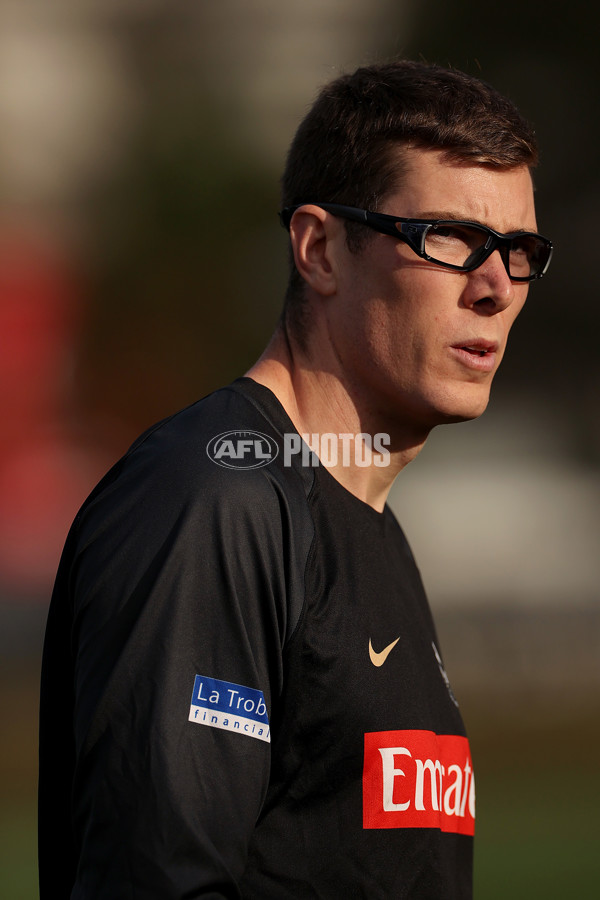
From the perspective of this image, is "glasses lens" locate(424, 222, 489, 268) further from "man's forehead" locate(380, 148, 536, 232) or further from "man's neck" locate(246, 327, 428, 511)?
"man's neck" locate(246, 327, 428, 511)

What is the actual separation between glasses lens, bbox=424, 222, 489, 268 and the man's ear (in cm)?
18

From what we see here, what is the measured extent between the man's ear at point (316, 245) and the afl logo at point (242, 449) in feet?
1.31

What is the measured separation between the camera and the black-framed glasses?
1.60 m

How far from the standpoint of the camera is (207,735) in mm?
1182

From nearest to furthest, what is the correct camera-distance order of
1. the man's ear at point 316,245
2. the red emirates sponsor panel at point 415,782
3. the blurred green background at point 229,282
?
the red emirates sponsor panel at point 415,782 → the man's ear at point 316,245 → the blurred green background at point 229,282

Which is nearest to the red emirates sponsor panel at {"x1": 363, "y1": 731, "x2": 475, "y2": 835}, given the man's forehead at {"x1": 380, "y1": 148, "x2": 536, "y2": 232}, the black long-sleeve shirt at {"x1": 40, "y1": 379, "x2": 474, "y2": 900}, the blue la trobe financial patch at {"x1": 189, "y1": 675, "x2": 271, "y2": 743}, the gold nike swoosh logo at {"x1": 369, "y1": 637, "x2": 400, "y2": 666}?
the black long-sleeve shirt at {"x1": 40, "y1": 379, "x2": 474, "y2": 900}

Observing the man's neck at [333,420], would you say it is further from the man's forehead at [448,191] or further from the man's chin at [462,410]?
the man's forehead at [448,191]

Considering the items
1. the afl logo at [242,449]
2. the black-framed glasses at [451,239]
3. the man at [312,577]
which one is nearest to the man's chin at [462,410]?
the man at [312,577]

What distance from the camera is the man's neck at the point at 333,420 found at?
1.63 metres

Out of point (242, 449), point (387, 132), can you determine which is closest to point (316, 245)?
point (387, 132)

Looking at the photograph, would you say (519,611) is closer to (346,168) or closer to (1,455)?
(1,455)

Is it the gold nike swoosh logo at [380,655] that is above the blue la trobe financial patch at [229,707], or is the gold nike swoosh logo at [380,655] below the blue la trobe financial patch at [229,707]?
above

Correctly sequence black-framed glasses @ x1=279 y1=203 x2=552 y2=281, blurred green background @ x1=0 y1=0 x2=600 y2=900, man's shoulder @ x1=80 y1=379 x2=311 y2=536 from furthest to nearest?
blurred green background @ x1=0 y1=0 x2=600 y2=900 → black-framed glasses @ x1=279 y1=203 x2=552 y2=281 → man's shoulder @ x1=80 y1=379 x2=311 y2=536

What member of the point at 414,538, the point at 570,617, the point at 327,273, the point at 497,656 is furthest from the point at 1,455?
the point at 327,273
